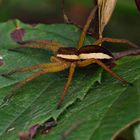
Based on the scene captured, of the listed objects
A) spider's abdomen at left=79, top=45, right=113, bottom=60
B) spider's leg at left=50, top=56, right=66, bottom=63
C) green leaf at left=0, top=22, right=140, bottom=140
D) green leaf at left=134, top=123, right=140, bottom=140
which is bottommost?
green leaf at left=134, top=123, right=140, bottom=140

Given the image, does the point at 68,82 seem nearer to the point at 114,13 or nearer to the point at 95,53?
the point at 95,53

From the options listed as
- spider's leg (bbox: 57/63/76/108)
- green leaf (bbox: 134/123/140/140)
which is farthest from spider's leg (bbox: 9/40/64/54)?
green leaf (bbox: 134/123/140/140)

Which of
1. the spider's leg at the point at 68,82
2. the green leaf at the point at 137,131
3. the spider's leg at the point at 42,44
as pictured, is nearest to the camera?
the green leaf at the point at 137,131

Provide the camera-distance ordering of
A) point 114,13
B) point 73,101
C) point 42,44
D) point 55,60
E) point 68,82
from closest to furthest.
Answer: point 73,101
point 68,82
point 55,60
point 42,44
point 114,13

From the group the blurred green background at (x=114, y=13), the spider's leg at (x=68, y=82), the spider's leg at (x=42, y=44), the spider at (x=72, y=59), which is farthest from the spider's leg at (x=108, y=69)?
the blurred green background at (x=114, y=13)

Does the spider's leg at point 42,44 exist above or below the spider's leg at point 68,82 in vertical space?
above

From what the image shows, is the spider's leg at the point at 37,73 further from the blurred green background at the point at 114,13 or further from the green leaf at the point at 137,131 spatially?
the blurred green background at the point at 114,13

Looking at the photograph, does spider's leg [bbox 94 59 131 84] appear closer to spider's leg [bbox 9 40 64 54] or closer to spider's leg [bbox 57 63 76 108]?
spider's leg [bbox 57 63 76 108]

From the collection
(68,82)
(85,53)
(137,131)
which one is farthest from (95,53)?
(137,131)

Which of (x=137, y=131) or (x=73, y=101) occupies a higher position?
(x=73, y=101)
